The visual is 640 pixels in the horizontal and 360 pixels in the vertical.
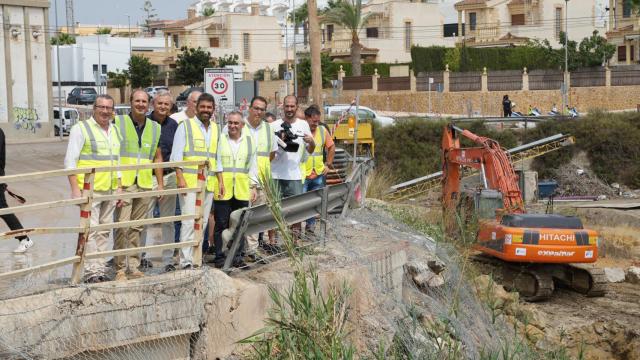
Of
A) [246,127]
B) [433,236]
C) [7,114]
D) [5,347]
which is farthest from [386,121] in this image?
[5,347]

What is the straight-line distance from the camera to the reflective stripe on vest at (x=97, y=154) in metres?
9.05

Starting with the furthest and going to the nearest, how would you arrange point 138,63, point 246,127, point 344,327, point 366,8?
point 366,8, point 138,63, point 246,127, point 344,327

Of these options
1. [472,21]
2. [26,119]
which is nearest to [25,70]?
[26,119]

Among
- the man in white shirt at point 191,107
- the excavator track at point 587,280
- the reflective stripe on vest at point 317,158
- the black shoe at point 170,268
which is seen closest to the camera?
the black shoe at point 170,268

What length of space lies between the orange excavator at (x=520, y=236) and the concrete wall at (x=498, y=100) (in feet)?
124

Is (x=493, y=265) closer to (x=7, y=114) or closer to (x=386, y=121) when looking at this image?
(x=386, y=121)

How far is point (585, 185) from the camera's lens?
Result: 3512 cm

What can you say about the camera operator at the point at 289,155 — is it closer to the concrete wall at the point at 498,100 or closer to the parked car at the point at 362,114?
the parked car at the point at 362,114

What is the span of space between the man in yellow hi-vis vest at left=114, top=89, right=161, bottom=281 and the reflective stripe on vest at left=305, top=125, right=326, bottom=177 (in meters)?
3.31

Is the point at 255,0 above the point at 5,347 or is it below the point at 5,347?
above

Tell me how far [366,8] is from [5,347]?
270 feet

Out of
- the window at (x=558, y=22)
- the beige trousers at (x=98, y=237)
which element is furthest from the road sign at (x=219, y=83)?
the window at (x=558, y=22)

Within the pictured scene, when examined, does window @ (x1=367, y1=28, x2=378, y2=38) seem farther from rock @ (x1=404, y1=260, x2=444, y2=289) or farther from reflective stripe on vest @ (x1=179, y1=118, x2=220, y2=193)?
reflective stripe on vest @ (x1=179, y1=118, x2=220, y2=193)

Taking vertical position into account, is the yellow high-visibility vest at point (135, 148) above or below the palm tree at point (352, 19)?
below
